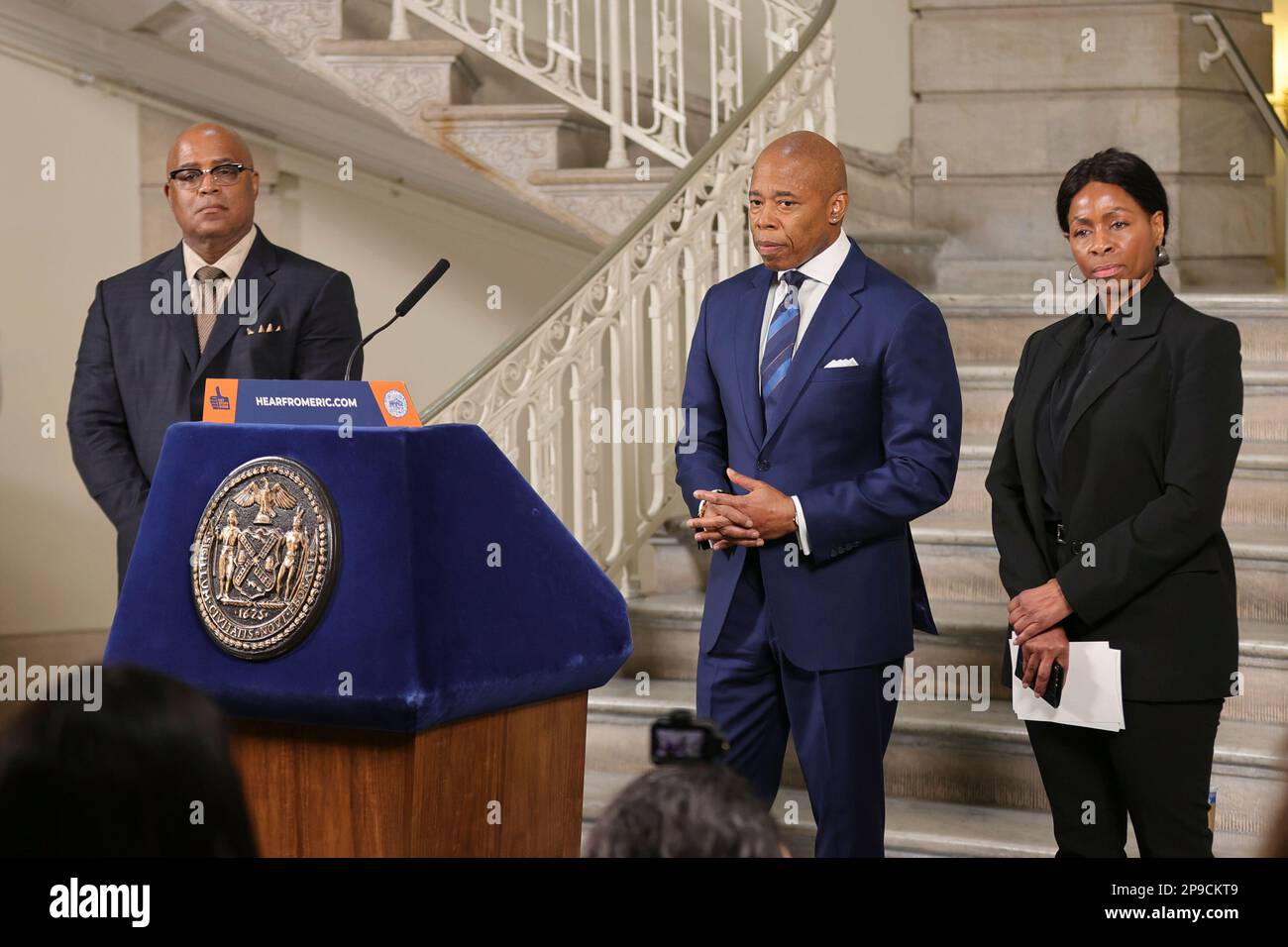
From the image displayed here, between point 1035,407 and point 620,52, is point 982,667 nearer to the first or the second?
point 1035,407

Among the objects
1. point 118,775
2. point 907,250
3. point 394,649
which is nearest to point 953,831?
point 394,649

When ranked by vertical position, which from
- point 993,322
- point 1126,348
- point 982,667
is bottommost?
point 982,667

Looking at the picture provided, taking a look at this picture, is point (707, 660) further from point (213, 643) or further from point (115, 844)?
point (115, 844)

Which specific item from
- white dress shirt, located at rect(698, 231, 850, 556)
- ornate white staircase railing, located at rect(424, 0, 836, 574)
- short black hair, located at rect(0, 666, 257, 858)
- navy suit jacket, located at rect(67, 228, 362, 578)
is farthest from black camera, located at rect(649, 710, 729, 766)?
ornate white staircase railing, located at rect(424, 0, 836, 574)

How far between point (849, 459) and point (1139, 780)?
638 millimetres

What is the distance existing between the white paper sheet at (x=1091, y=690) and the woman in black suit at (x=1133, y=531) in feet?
0.04

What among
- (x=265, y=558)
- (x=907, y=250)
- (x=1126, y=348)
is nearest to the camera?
(x=265, y=558)

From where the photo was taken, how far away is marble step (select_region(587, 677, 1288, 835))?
9.62 feet

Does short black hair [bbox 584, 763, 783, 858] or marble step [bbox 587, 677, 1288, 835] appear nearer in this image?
short black hair [bbox 584, 763, 783, 858]

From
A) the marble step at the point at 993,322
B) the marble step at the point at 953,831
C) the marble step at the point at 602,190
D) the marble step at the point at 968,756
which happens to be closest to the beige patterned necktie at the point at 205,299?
the marble step at the point at 953,831

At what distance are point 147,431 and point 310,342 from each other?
0.31 meters

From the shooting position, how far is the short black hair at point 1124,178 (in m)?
2.24

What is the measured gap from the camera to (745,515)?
225cm

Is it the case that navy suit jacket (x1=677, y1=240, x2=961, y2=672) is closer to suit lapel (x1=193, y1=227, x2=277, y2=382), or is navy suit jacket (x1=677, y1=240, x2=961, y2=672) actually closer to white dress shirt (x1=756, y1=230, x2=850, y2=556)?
white dress shirt (x1=756, y1=230, x2=850, y2=556)
